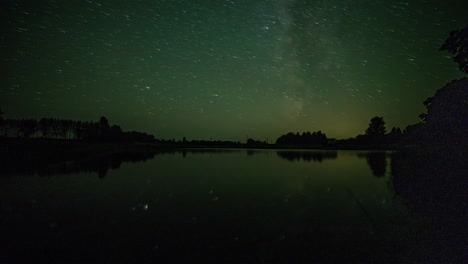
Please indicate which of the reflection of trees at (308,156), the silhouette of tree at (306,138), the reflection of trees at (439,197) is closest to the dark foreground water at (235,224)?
the reflection of trees at (439,197)

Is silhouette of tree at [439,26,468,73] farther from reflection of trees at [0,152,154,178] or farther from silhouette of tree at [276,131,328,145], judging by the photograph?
silhouette of tree at [276,131,328,145]

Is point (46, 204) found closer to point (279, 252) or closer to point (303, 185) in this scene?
point (279, 252)

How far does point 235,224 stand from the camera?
27.9 ft

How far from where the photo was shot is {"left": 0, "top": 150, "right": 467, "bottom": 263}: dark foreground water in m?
6.10

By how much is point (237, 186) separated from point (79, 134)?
17271 centimetres

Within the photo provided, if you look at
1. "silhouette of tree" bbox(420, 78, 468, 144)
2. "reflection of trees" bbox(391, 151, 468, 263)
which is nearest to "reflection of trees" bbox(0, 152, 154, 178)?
"reflection of trees" bbox(391, 151, 468, 263)

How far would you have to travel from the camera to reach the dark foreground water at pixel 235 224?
6.10 m

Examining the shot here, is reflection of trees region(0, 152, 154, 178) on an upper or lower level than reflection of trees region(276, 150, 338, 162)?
lower

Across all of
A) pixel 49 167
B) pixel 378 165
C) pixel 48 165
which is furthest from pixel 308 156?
pixel 49 167

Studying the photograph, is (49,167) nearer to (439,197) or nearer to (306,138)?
(439,197)

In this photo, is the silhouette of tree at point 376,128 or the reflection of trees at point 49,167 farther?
the silhouette of tree at point 376,128

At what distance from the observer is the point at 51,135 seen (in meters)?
164

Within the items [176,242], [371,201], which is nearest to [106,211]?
[176,242]

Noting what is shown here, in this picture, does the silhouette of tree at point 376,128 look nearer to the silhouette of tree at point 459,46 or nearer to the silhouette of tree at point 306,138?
the silhouette of tree at point 306,138
